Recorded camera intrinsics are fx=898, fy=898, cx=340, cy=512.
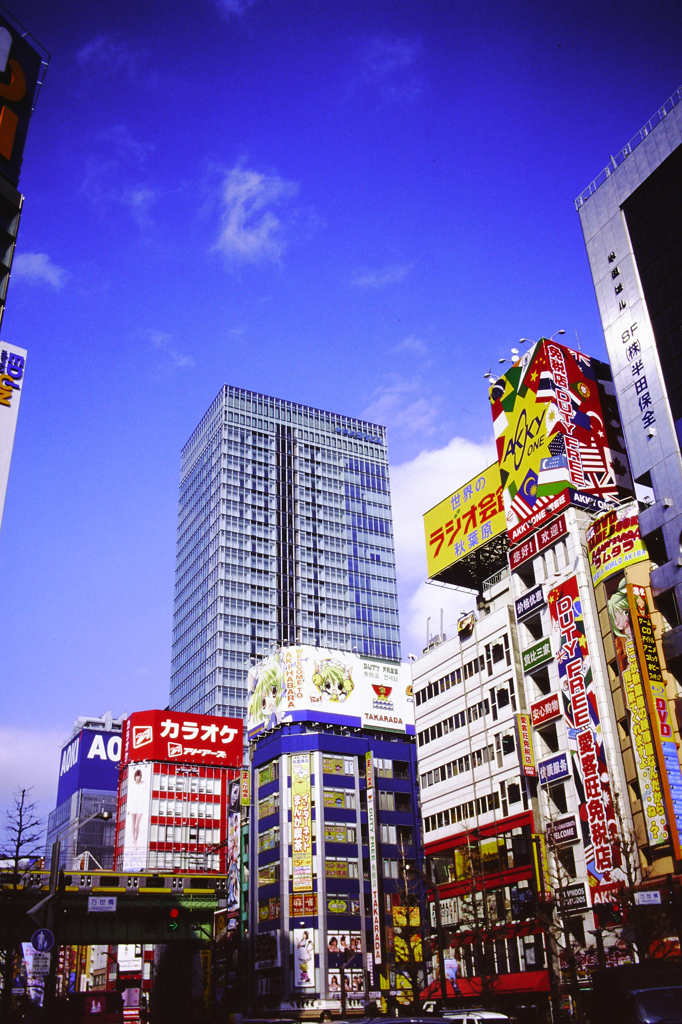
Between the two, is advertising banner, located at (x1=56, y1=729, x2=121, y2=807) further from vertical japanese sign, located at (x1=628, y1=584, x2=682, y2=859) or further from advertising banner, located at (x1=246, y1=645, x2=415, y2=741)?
vertical japanese sign, located at (x1=628, y1=584, x2=682, y2=859)

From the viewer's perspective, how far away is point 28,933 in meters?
53.6

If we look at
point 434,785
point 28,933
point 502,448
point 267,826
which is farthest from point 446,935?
point 502,448

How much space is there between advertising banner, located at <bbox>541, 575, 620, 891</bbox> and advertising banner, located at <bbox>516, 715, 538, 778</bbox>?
15.7ft

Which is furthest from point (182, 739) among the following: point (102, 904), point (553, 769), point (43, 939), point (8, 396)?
point (43, 939)

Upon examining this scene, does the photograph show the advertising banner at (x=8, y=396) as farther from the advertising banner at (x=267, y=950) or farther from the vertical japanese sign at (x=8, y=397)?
the advertising banner at (x=267, y=950)

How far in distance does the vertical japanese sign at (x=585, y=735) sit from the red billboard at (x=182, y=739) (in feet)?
220

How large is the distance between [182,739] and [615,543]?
248 ft

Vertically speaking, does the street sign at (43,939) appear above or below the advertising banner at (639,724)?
below

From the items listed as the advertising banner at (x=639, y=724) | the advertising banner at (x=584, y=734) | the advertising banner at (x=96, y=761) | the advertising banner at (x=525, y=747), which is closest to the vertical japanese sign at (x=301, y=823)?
the advertising banner at (x=525, y=747)

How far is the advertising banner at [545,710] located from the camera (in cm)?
6425

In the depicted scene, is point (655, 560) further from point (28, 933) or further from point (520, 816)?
point (28, 933)

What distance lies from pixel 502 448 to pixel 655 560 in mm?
20503

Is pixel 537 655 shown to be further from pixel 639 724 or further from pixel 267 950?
pixel 267 950

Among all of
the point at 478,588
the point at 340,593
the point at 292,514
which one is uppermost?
A: the point at 292,514
